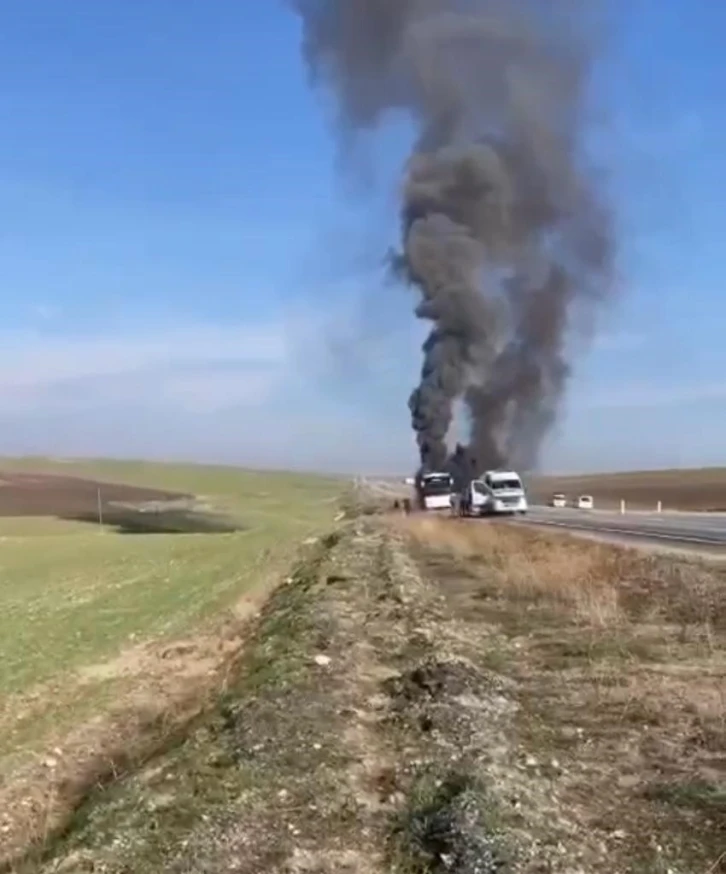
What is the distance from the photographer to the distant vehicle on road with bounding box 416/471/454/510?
6450 cm

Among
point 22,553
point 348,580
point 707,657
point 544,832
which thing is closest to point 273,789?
point 544,832

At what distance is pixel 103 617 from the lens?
21516 millimetres

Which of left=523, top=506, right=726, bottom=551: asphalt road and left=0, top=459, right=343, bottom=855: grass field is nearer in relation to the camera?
left=0, top=459, right=343, bottom=855: grass field

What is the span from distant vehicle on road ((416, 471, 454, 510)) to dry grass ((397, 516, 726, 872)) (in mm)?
35520

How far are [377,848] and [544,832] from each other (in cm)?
105

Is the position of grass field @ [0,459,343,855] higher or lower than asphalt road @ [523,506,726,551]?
lower

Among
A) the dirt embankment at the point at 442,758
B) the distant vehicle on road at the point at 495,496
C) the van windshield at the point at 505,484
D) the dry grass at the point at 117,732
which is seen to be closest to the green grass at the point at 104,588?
the dry grass at the point at 117,732

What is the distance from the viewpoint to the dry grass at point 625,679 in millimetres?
8312

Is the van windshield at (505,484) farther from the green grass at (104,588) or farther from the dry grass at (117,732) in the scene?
the dry grass at (117,732)

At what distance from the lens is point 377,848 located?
751 centimetres

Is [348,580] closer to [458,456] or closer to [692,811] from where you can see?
[692,811]

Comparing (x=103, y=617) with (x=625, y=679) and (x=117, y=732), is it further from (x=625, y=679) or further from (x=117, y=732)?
(x=625, y=679)

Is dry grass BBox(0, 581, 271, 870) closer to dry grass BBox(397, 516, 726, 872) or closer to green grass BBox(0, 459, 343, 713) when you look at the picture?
green grass BBox(0, 459, 343, 713)

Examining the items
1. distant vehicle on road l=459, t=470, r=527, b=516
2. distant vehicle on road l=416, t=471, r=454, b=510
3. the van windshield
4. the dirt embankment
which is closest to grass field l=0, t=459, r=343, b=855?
the dirt embankment
